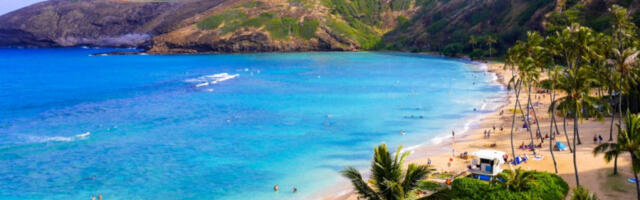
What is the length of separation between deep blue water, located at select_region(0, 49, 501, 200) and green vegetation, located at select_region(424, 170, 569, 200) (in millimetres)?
12418

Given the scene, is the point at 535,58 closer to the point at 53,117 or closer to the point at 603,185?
the point at 603,185

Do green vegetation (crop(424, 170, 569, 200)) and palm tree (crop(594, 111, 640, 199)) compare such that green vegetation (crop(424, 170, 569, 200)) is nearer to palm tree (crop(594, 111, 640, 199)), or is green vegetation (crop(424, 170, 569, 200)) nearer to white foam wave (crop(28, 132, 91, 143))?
palm tree (crop(594, 111, 640, 199))

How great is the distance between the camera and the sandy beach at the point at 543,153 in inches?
1367

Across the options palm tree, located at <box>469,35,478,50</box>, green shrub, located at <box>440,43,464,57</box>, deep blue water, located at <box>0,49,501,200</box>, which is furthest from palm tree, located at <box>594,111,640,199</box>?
green shrub, located at <box>440,43,464,57</box>

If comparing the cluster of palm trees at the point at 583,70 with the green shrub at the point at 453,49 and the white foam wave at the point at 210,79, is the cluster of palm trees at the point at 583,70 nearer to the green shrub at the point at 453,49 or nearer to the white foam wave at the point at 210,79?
the white foam wave at the point at 210,79

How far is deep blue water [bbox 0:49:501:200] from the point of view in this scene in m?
42.3

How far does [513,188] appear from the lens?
3014 cm

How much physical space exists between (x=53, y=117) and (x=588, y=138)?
73185 mm

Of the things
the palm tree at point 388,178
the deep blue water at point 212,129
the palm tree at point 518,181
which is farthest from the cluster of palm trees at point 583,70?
the deep blue water at point 212,129

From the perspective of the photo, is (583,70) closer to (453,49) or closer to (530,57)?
(530,57)

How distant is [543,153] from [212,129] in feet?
131

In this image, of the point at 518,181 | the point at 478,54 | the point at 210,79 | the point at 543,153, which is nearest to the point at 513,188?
the point at 518,181

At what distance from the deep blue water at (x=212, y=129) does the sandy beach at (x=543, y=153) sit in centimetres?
404

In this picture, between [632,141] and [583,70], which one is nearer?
[632,141]
